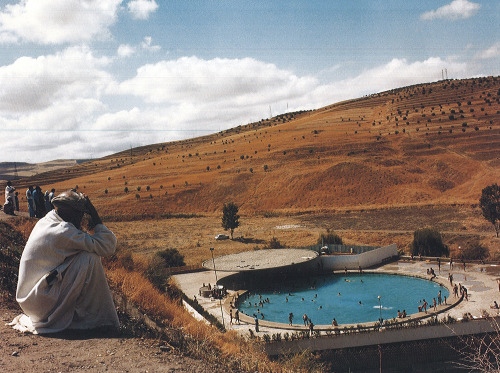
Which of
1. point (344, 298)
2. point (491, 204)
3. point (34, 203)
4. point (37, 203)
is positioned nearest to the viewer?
point (34, 203)

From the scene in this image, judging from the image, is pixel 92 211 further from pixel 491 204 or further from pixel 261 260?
pixel 491 204

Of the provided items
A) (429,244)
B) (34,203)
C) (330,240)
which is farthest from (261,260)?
(34,203)

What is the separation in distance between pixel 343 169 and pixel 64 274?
6147 cm

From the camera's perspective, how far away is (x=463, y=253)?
31.3m

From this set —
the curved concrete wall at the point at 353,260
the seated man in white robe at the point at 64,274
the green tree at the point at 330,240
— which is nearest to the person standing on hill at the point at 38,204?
the seated man in white robe at the point at 64,274

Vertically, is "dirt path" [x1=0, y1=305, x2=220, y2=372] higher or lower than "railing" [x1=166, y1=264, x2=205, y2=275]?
higher

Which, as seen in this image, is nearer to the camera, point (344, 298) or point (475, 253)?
point (344, 298)

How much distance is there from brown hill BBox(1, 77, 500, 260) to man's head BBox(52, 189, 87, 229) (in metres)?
39.5

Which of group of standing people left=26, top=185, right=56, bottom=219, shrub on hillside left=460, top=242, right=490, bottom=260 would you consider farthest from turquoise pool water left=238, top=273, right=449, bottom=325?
group of standing people left=26, top=185, right=56, bottom=219

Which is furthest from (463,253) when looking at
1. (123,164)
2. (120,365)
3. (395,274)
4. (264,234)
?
(123,164)

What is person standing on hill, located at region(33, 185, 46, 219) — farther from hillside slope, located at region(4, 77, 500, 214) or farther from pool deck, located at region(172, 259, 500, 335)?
hillside slope, located at region(4, 77, 500, 214)

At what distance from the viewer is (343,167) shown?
64688 millimetres

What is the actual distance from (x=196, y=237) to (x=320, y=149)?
36485 millimetres

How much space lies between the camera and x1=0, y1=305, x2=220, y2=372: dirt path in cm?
448
